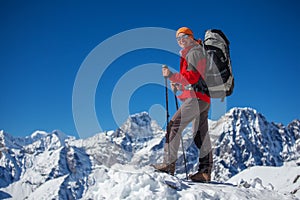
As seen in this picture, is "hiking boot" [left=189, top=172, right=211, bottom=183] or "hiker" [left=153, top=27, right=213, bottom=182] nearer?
"hiker" [left=153, top=27, right=213, bottom=182]

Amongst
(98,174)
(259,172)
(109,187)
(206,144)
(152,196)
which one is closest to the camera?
(152,196)

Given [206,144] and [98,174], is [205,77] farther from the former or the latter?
[98,174]

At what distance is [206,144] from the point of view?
7383mm

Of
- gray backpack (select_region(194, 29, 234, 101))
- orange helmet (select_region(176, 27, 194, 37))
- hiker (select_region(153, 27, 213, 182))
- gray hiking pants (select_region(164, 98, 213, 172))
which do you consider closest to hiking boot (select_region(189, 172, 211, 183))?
hiker (select_region(153, 27, 213, 182))

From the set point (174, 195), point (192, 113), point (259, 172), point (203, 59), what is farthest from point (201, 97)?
point (259, 172)

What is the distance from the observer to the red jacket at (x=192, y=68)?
650cm

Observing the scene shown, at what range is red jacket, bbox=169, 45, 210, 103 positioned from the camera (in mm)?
6500

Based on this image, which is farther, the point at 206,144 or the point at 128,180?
the point at 206,144

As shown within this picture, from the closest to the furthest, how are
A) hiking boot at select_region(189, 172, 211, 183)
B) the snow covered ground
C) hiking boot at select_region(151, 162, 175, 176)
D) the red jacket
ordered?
the snow covered ground, the red jacket, hiking boot at select_region(151, 162, 175, 176), hiking boot at select_region(189, 172, 211, 183)

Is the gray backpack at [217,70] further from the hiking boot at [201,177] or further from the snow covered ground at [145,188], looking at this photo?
the snow covered ground at [145,188]

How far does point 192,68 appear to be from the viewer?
257 inches

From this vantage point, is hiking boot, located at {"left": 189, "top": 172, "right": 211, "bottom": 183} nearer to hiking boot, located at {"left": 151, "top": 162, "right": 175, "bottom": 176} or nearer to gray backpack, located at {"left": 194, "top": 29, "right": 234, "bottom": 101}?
hiking boot, located at {"left": 151, "top": 162, "right": 175, "bottom": 176}

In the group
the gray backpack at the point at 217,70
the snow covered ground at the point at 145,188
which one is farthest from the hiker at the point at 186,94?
the snow covered ground at the point at 145,188

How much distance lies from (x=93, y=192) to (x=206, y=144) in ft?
8.79
